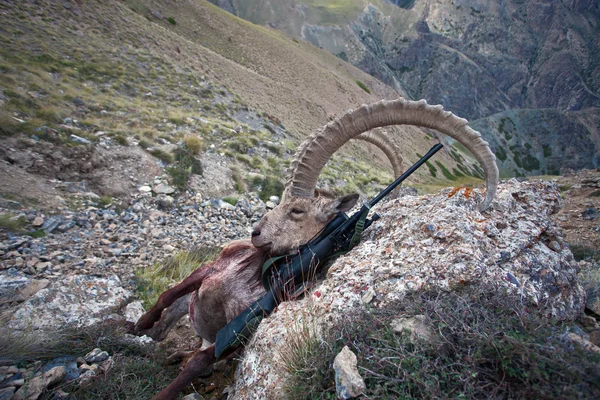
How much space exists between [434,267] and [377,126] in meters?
1.76

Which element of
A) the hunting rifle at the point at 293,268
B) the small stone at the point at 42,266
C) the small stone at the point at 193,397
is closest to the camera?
the small stone at the point at 193,397

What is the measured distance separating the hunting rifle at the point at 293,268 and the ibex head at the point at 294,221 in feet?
0.50

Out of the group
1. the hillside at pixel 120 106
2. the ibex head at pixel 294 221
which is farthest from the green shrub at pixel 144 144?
the ibex head at pixel 294 221

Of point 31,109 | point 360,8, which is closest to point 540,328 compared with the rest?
point 31,109

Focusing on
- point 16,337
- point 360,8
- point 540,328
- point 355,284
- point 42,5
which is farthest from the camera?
point 360,8

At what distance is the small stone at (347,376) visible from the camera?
192 cm

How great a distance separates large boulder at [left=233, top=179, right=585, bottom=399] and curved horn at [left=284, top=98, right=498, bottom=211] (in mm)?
515

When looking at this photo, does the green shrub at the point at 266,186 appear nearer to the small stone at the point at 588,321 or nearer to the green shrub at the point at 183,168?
the green shrub at the point at 183,168

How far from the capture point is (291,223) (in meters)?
4.06

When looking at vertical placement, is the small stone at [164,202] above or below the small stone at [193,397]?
below

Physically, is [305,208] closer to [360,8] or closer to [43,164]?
[43,164]

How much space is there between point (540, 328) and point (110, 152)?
33.8 feet

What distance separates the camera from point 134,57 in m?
21.4

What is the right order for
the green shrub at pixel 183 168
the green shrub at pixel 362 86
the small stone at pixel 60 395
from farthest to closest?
the green shrub at pixel 362 86, the green shrub at pixel 183 168, the small stone at pixel 60 395
